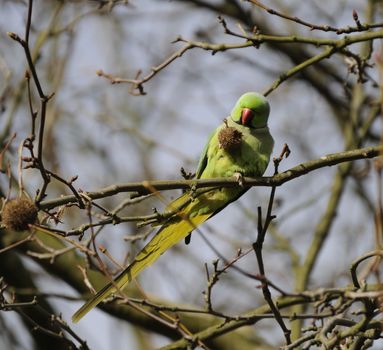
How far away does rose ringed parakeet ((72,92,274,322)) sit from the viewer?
3.76m

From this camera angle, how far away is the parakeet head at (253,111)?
4.27 metres

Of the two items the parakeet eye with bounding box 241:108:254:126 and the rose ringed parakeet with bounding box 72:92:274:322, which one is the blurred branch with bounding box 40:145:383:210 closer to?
the rose ringed parakeet with bounding box 72:92:274:322

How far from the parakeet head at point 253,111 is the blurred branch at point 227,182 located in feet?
2.74

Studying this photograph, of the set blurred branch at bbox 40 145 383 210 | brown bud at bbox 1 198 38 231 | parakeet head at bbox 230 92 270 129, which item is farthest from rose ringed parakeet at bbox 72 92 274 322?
brown bud at bbox 1 198 38 231

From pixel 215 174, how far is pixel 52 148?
3.01 meters

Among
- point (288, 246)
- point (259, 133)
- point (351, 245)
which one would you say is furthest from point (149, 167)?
point (259, 133)

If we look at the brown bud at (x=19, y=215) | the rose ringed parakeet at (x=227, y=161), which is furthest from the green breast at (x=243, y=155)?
the brown bud at (x=19, y=215)

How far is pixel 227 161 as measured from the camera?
13.5 ft

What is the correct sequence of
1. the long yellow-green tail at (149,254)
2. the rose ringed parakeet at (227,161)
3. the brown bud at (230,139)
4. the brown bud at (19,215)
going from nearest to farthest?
the brown bud at (19,215) < the long yellow-green tail at (149,254) < the rose ringed parakeet at (227,161) < the brown bud at (230,139)

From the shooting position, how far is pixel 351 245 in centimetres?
771

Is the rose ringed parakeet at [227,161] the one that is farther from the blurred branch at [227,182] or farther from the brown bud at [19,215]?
the brown bud at [19,215]

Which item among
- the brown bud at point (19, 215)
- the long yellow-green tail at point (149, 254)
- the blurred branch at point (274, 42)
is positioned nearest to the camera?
A: the brown bud at point (19, 215)

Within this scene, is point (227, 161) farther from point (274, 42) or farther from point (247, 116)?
point (274, 42)

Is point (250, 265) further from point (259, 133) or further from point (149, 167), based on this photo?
point (259, 133)
